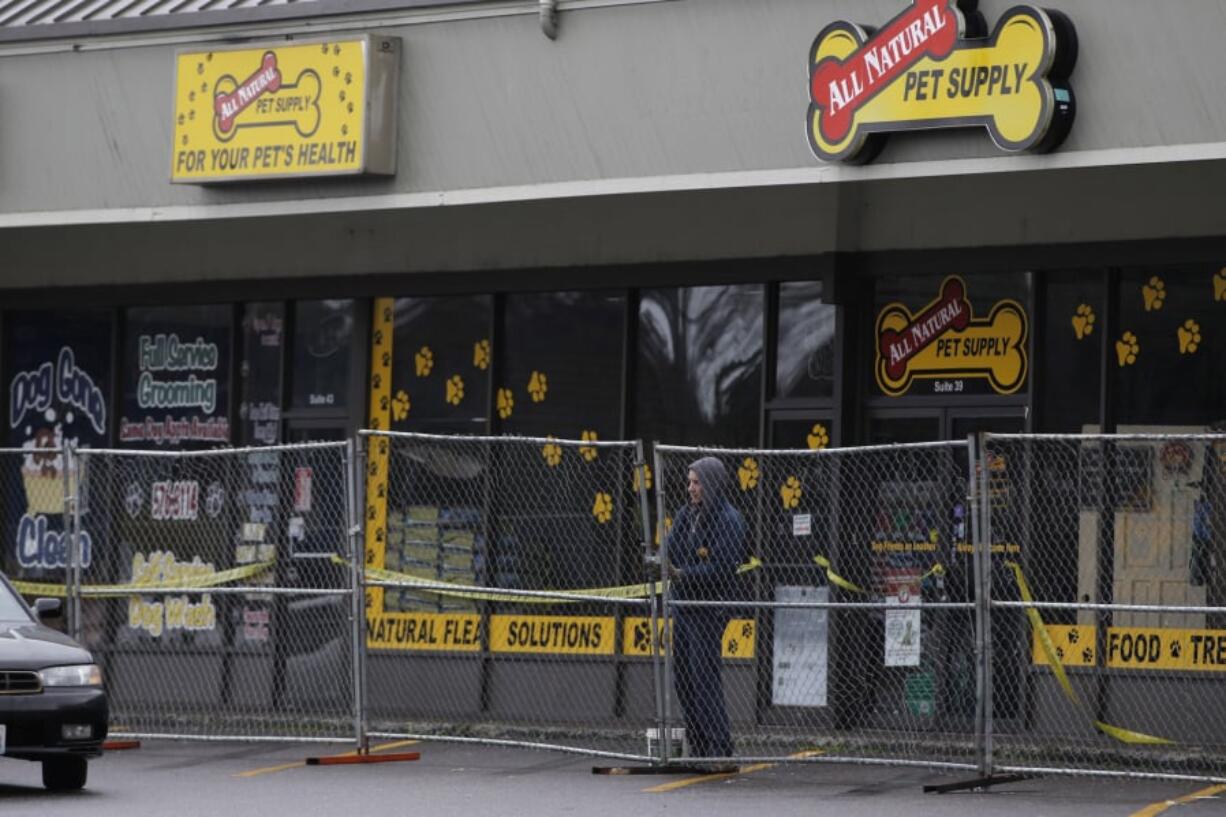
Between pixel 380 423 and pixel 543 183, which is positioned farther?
pixel 380 423

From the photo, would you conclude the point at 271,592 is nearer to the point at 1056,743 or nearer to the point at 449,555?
the point at 449,555

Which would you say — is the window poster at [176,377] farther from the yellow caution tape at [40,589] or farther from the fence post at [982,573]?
the fence post at [982,573]

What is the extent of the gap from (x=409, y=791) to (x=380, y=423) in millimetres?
6353

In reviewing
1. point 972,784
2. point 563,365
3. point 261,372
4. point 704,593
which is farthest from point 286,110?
point 972,784

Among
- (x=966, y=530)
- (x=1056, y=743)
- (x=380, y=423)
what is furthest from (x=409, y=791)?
(x=380, y=423)

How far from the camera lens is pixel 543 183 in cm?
1717

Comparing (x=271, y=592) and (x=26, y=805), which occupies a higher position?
(x=271, y=592)

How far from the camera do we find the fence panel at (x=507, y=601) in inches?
702

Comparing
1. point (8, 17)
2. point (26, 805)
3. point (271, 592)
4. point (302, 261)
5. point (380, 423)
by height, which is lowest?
point (26, 805)

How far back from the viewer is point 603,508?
61.0ft

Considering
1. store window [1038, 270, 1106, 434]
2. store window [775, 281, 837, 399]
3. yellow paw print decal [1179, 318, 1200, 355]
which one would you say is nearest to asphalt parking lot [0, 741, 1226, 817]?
store window [1038, 270, 1106, 434]

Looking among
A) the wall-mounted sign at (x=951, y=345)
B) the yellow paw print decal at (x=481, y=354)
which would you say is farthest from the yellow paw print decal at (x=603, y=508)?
the wall-mounted sign at (x=951, y=345)

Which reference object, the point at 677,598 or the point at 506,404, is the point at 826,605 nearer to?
the point at 677,598

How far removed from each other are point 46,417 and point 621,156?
7.40m
